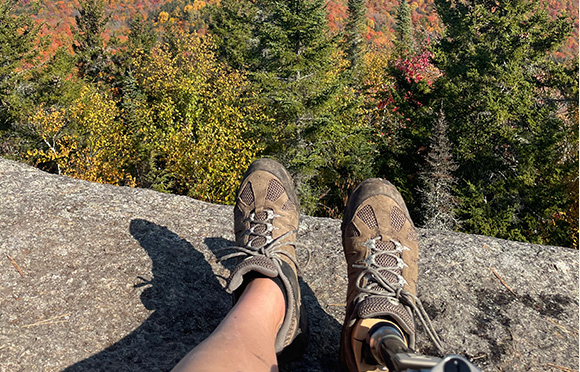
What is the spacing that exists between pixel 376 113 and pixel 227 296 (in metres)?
24.4

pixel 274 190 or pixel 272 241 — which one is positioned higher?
pixel 274 190

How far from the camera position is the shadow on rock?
176cm

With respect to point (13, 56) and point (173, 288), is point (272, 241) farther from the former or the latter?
point (13, 56)

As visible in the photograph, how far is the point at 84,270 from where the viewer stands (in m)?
2.34

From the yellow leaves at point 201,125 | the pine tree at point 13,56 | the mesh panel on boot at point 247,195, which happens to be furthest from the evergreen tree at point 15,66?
the mesh panel on boot at point 247,195

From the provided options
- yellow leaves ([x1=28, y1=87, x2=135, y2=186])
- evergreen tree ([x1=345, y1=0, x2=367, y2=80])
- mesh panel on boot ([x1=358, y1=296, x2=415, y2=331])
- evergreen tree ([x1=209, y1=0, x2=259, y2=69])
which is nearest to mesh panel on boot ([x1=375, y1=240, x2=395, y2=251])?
mesh panel on boot ([x1=358, y1=296, x2=415, y2=331])

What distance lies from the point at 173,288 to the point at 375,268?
3.57 ft

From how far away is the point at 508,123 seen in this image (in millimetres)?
14281

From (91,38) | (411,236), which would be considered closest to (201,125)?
(91,38)

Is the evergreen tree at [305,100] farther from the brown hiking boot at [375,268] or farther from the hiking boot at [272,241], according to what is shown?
the brown hiking boot at [375,268]

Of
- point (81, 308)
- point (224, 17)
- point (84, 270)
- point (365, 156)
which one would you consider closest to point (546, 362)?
point (81, 308)

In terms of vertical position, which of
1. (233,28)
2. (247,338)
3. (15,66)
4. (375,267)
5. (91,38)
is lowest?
(247,338)

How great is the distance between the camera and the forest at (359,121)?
13.0 m

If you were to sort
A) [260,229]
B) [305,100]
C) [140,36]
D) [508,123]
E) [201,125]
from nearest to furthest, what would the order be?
[260,229], [508,123], [305,100], [201,125], [140,36]
